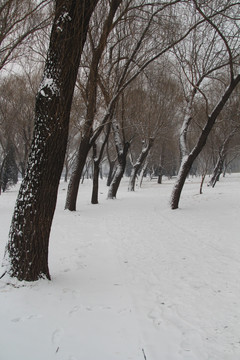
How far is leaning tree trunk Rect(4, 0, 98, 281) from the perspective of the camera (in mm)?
3504

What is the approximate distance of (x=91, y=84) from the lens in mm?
9664

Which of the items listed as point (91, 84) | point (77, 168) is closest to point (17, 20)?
point (91, 84)

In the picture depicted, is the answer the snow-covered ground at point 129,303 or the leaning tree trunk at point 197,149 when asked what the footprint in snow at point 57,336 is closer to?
the snow-covered ground at point 129,303

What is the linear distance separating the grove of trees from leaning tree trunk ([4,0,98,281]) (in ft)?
0.04

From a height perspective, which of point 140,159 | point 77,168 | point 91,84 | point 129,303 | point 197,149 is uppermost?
point 91,84

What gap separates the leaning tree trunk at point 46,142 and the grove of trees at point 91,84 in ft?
0.04

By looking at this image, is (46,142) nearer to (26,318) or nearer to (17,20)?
(26,318)

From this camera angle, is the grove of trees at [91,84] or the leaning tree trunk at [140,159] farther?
the leaning tree trunk at [140,159]

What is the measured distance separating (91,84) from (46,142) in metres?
6.91

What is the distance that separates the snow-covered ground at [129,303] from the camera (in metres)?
2.46

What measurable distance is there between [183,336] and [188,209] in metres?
8.47

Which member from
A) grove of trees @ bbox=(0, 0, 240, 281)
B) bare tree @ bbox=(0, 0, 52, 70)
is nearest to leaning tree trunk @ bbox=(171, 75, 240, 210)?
grove of trees @ bbox=(0, 0, 240, 281)

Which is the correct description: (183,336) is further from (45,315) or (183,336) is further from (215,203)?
(215,203)

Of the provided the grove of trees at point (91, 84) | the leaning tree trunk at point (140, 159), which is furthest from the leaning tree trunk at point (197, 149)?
the leaning tree trunk at point (140, 159)
